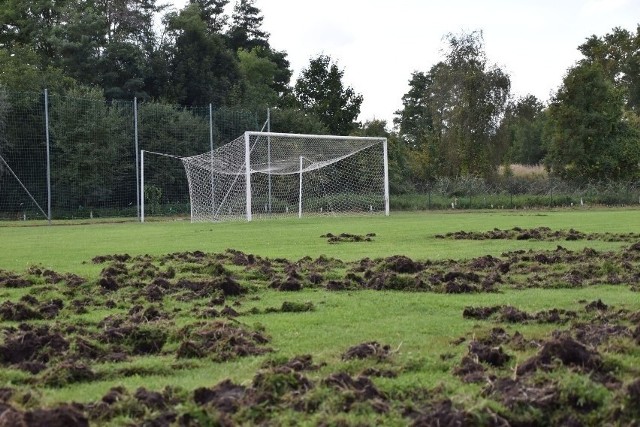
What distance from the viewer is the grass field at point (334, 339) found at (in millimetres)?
5266

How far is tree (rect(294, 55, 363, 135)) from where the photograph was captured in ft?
217

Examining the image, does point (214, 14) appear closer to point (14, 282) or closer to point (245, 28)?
point (245, 28)

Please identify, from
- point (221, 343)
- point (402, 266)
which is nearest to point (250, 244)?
point (402, 266)

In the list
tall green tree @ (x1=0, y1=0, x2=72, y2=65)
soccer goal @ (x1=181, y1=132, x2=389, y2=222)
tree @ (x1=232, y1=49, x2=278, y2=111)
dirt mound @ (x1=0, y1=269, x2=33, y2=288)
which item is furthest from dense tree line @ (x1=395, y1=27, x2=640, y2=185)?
dirt mound @ (x1=0, y1=269, x2=33, y2=288)

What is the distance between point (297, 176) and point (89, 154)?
9779 mm

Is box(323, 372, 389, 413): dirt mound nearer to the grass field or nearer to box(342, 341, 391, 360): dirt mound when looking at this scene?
the grass field

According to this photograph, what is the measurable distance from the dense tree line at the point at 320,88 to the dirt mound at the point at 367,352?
42021 millimetres

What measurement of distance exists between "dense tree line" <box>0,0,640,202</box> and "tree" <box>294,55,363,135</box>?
0.32ft

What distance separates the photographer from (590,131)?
54.0 m

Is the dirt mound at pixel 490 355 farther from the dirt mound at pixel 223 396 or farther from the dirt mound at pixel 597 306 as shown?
the dirt mound at pixel 597 306

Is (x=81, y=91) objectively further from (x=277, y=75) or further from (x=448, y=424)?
(x=448, y=424)

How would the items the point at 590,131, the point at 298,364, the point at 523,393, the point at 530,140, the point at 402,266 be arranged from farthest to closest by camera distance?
the point at 530,140 < the point at 590,131 < the point at 402,266 < the point at 298,364 < the point at 523,393

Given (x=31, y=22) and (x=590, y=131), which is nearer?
(x=590, y=131)

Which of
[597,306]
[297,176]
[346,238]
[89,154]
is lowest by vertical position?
[597,306]
